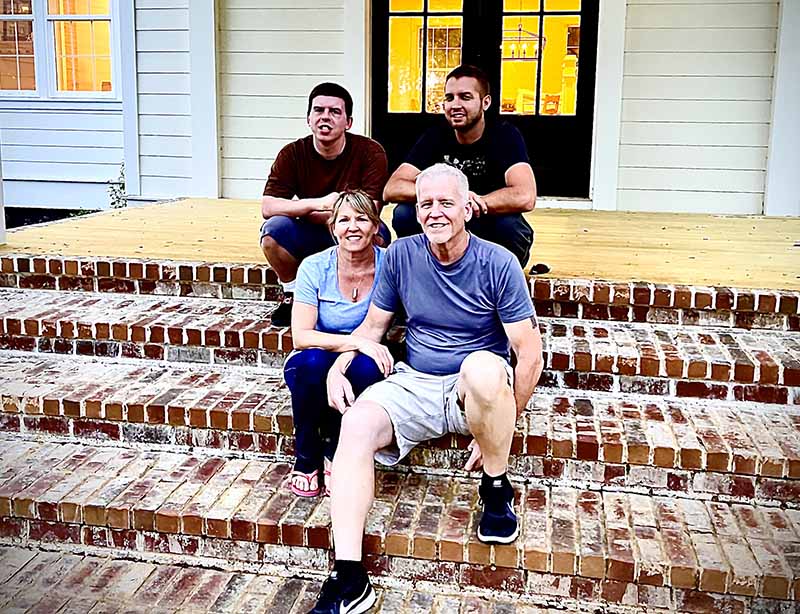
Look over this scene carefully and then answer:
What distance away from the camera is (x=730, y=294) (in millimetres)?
3092

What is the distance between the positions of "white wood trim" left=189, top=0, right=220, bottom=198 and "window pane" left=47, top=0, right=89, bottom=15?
166cm

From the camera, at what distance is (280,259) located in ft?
10.2

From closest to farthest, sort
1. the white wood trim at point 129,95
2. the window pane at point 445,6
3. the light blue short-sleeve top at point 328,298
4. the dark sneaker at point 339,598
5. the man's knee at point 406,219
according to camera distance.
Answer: the dark sneaker at point 339,598, the light blue short-sleeve top at point 328,298, the man's knee at point 406,219, the window pane at point 445,6, the white wood trim at point 129,95

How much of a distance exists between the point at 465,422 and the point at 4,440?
1.64m

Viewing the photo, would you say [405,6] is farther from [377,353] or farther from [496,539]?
[496,539]

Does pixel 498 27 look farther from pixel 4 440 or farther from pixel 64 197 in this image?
pixel 4 440

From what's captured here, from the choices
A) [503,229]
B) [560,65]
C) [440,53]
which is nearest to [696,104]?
[560,65]

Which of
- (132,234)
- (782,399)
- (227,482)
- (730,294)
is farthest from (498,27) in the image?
(227,482)

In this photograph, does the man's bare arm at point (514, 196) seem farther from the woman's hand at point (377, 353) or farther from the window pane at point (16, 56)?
the window pane at point (16, 56)

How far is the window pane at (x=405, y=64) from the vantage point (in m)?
5.98

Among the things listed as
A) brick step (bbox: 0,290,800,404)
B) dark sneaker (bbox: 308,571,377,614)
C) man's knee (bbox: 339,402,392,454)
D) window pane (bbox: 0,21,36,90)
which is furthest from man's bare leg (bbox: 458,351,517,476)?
window pane (bbox: 0,21,36,90)

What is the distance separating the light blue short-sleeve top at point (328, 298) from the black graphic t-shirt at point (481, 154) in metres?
0.76

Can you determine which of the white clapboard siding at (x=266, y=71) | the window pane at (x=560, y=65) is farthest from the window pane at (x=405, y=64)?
the window pane at (x=560, y=65)

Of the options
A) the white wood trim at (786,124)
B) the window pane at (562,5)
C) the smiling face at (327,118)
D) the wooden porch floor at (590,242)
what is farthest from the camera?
the window pane at (562,5)
